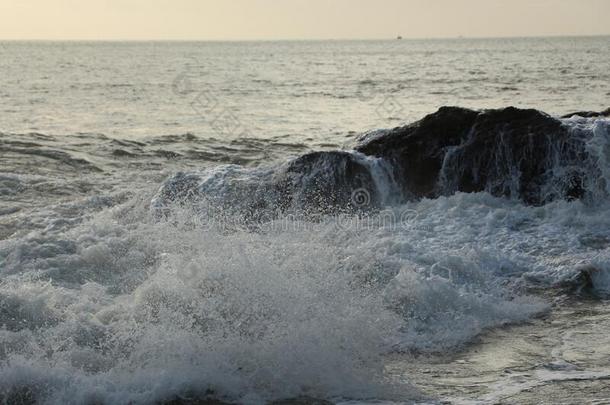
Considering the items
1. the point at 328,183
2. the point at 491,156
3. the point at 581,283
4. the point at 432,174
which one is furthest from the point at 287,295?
the point at 491,156

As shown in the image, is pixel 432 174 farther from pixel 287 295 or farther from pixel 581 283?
pixel 287 295

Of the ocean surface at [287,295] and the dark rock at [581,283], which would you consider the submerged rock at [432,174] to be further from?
the dark rock at [581,283]

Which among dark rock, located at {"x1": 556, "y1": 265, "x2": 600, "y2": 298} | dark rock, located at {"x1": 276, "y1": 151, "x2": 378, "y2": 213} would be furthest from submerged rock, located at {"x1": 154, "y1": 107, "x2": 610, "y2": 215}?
dark rock, located at {"x1": 556, "y1": 265, "x2": 600, "y2": 298}

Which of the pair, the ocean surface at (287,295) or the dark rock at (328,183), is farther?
the dark rock at (328,183)

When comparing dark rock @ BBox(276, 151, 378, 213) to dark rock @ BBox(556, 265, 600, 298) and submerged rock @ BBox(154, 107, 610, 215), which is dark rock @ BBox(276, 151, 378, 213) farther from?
dark rock @ BBox(556, 265, 600, 298)

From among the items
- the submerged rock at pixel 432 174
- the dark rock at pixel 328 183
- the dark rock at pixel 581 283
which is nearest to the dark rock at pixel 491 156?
the submerged rock at pixel 432 174

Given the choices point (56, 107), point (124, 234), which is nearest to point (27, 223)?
A: point (124, 234)

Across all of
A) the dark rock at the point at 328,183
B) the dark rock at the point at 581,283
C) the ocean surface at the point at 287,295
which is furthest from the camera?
the dark rock at the point at 328,183

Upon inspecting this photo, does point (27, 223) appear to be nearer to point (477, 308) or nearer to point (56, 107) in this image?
point (477, 308)

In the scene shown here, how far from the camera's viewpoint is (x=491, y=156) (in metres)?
10.8

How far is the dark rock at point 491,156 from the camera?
34.7ft

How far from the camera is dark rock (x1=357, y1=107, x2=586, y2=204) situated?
34.7ft

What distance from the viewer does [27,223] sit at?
964 cm

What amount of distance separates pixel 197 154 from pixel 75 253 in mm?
8745
